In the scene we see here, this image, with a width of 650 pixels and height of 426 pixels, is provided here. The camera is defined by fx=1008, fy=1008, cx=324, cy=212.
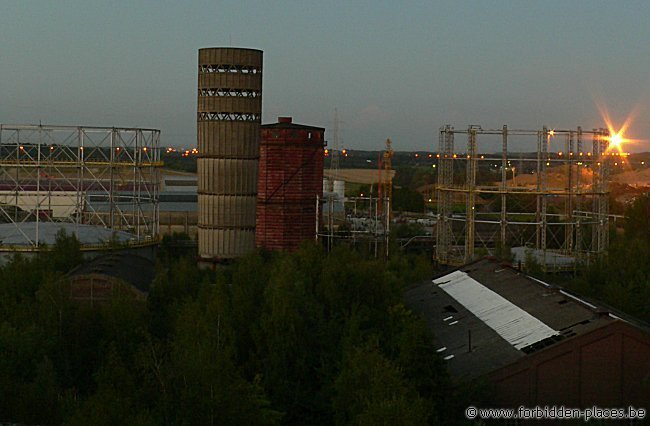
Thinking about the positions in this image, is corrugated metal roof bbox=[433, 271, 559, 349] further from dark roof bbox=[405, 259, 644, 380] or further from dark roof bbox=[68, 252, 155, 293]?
dark roof bbox=[68, 252, 155, 293]

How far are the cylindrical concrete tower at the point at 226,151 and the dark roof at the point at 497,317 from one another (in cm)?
1384

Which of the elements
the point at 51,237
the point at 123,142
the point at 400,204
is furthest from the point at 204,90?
the point at 400,204

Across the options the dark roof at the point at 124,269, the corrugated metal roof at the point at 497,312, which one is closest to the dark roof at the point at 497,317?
the corrugated metal roof at the point at 497,312

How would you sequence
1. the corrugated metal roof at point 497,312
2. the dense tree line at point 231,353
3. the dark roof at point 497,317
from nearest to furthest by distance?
the dense tree line at point 231,353 < the dark roof at point 497,317 < the corrugated metal roof at point 497,312

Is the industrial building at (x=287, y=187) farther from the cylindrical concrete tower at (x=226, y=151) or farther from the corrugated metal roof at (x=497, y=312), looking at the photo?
the corrugated metal roof at (x=497, y=312)

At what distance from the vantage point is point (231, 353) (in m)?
27.3

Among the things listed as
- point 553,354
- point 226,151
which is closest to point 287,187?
point 226,151

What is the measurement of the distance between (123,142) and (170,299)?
68.8 feet

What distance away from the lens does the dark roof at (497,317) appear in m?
26.6

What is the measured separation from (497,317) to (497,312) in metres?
0.77

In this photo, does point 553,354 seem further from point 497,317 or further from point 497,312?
point 497,312

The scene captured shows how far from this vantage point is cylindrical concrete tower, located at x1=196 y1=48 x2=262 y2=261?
52.2m

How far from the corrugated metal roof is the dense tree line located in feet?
8.48

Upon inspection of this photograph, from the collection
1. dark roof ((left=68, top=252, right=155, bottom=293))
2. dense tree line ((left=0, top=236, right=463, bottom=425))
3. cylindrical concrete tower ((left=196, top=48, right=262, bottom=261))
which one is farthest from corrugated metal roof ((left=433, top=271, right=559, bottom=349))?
cylindrical concrete tower ((left=196, top=48, right=262, bottom=261))
